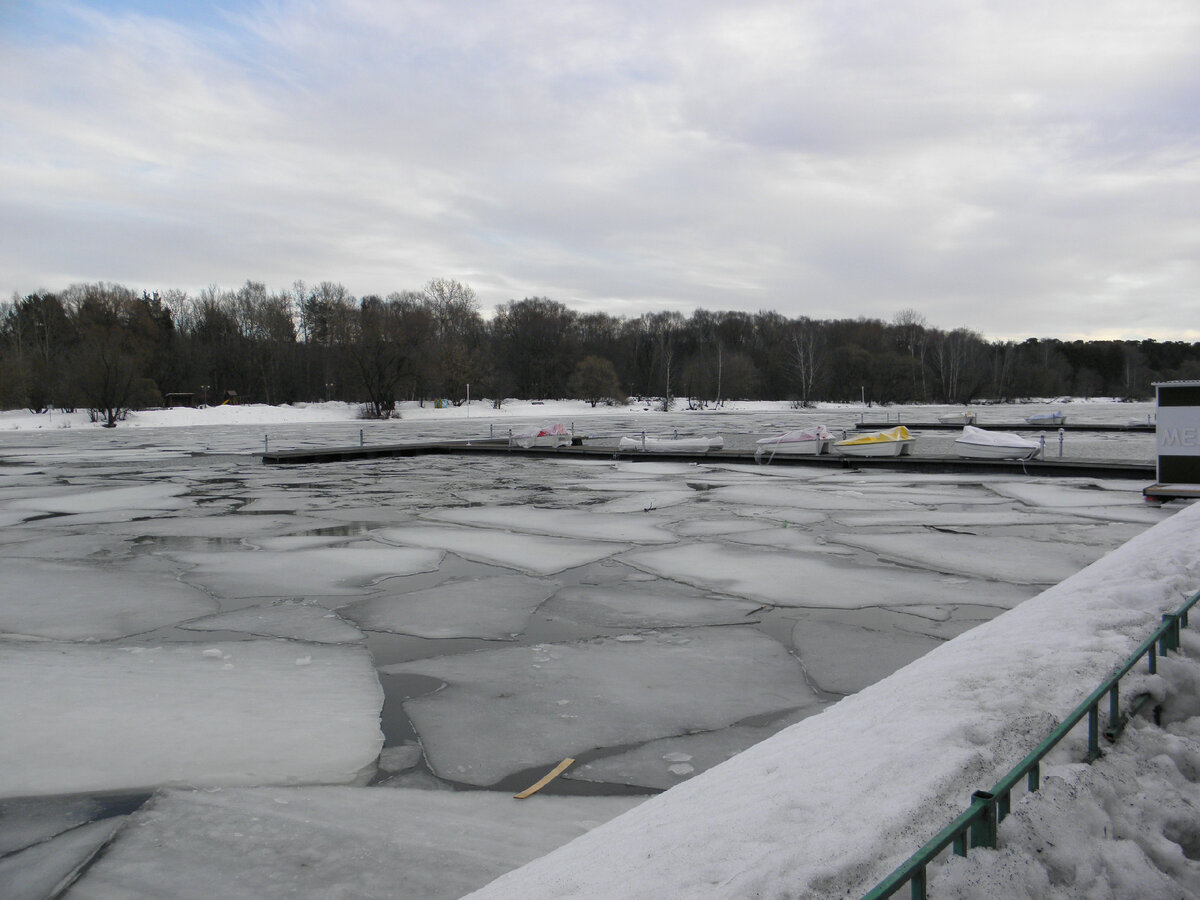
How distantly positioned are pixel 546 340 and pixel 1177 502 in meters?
80.0

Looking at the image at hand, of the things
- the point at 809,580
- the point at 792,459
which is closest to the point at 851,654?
the point at 809,580

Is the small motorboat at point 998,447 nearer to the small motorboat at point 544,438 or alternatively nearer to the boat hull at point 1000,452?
the boat hull at point 1000,452

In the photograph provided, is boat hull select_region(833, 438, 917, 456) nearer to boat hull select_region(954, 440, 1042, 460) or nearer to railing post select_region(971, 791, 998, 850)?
boat hull select_region(954, 440, 1042, 460)

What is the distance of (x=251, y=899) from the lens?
228 centimetres

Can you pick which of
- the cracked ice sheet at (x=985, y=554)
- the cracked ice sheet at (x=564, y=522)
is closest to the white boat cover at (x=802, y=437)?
the cracked ice sheet at (x=564, y=522)

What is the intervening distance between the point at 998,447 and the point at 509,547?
13152 millimetres

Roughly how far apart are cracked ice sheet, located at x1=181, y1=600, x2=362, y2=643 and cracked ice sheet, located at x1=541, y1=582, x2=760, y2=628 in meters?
1.34

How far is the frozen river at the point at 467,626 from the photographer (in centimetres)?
328

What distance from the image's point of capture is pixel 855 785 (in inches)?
79.7

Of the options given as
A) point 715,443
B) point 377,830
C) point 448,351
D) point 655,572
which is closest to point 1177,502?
point 655,572

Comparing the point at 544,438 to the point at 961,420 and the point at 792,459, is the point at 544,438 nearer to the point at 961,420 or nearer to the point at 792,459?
the point at 792,459

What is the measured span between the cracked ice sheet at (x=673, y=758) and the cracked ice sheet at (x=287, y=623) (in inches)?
91.1

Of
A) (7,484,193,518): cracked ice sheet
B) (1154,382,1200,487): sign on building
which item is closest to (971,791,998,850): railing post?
(1154,382,1200,487): sign on building

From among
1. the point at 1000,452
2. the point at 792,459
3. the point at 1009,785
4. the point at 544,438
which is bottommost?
the point at 792,459
